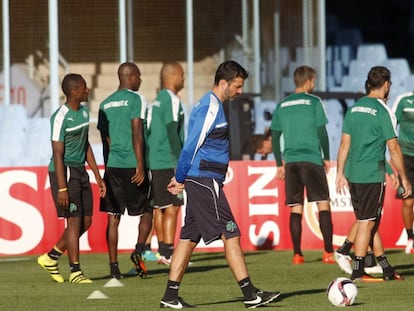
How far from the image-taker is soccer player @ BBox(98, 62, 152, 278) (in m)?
14.7

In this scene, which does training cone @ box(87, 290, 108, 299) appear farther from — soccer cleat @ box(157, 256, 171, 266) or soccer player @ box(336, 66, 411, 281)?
soccer cleat @ box(157, 256, 171, 266)

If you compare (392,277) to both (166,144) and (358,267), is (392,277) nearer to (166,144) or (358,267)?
(358,267)

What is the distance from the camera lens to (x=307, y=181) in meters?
17.1

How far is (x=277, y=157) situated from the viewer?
17.4m

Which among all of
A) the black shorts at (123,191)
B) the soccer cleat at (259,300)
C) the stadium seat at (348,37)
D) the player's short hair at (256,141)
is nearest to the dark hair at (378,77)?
the black shorts at (123,191)

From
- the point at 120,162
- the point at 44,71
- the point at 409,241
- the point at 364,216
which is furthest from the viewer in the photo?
the point at 44,71

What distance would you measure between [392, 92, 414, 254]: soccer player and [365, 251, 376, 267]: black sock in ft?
10.5

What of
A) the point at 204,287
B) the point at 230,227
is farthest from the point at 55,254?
the point at 230,227

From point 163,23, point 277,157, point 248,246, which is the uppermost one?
point 163,23

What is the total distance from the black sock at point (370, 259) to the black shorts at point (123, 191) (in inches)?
95.7

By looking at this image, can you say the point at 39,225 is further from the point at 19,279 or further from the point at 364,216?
the point at 364,216

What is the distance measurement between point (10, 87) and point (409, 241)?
967 cm

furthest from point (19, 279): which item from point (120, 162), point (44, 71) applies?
point (44, 71)

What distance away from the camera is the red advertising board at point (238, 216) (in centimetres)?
1952
